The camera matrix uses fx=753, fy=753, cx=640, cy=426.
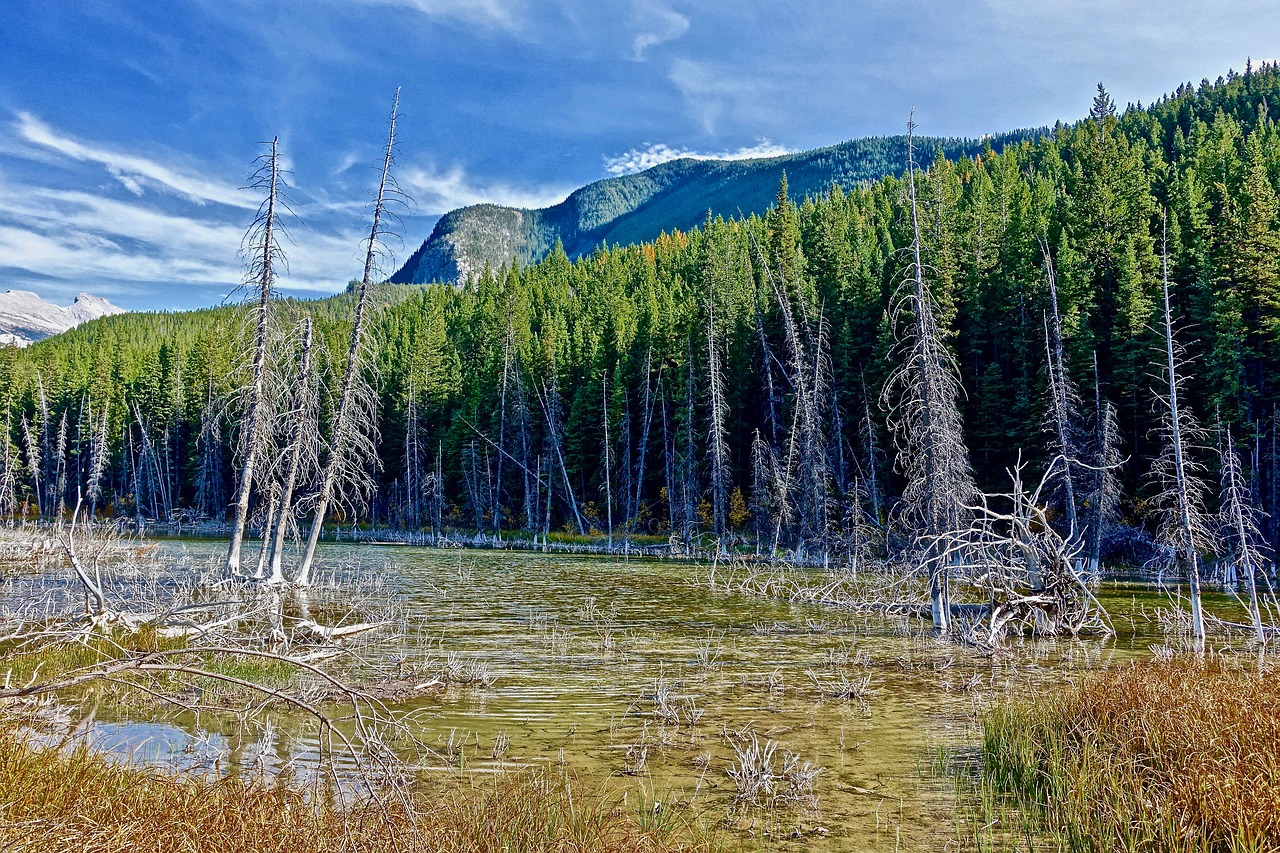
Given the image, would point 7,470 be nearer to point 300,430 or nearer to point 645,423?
point 645,423

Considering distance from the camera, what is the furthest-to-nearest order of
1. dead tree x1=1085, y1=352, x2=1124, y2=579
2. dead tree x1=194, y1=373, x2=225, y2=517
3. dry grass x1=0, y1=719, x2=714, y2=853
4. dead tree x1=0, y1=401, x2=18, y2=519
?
dead tree x1=194, y1=373, x2=225, y2=517
dead tree x1=0, y1=401, x2=18, y2=519
dead tree x1=1085, y1=352, x2=1124, y2=579
dry grass x1=0, y1=719, x2=714, y2=853

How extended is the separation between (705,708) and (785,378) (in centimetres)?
3820

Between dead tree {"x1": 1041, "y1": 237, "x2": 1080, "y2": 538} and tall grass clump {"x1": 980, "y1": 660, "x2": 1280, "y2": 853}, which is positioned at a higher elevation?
dead tree {"x1": 1041, "y1": 237, "x2": 1080, "y2": 538}

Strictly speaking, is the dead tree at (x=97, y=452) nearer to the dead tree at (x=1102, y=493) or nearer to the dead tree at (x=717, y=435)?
the dead tree at (x=717, y=435)

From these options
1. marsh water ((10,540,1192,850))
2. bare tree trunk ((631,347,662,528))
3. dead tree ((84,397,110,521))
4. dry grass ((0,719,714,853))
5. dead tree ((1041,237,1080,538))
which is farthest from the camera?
dead tree ((84,397,110,521))

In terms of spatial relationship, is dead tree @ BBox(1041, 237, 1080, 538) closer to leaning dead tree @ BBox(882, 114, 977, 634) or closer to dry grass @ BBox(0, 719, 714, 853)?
leaning dead tree @ BBox(882, 114, 977, 634)

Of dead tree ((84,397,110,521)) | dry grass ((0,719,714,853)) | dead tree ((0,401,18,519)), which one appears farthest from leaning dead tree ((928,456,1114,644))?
dead tree ((84,397,110,521))

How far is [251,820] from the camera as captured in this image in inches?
181

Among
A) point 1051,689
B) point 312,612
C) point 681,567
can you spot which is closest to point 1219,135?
point 681,567

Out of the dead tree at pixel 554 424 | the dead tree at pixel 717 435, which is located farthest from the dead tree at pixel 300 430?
the dead tree at pixel 554 424

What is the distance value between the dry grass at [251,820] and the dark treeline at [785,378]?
12.4 metres

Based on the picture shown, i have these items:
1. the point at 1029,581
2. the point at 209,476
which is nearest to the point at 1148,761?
the point at 1029,581

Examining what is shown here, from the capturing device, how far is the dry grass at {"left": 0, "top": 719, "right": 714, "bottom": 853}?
4004mm

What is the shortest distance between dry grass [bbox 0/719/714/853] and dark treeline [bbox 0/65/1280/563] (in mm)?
12362
